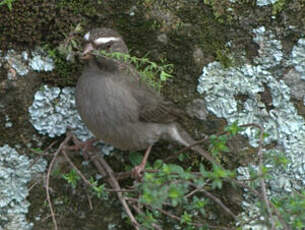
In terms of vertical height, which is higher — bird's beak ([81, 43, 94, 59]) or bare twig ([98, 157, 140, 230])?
bird's beak ([81, 43, 94, 59])

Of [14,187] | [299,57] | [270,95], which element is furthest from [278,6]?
[14,187]

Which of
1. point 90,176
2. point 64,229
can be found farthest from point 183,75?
point 64,229

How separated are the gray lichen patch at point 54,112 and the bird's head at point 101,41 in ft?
1.47

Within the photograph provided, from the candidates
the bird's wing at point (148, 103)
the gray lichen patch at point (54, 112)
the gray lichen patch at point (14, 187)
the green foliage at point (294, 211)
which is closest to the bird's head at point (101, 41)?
the bird's wing at point (148, 103)

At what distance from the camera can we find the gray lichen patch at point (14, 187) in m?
3.94

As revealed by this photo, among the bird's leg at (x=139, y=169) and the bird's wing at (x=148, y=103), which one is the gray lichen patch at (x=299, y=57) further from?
the bird's leg at (x=139, y=169)

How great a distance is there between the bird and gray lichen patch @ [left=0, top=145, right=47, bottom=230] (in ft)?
1.99

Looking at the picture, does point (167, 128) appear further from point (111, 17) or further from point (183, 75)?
point (111, 17)

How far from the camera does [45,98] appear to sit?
13.2ft

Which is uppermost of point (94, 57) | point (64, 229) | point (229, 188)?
point (94, 57)

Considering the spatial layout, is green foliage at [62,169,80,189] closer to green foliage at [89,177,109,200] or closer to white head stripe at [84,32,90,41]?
green foliage at [89,177,109,200]

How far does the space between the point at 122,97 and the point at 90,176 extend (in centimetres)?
70

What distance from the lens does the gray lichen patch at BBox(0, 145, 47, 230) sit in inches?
155

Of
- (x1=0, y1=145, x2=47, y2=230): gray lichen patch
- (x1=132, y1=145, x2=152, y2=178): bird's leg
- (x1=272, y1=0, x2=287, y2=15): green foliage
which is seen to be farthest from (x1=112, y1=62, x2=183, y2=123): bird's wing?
(x1=272, y1=0, x2=287, y2=15): green foliage
